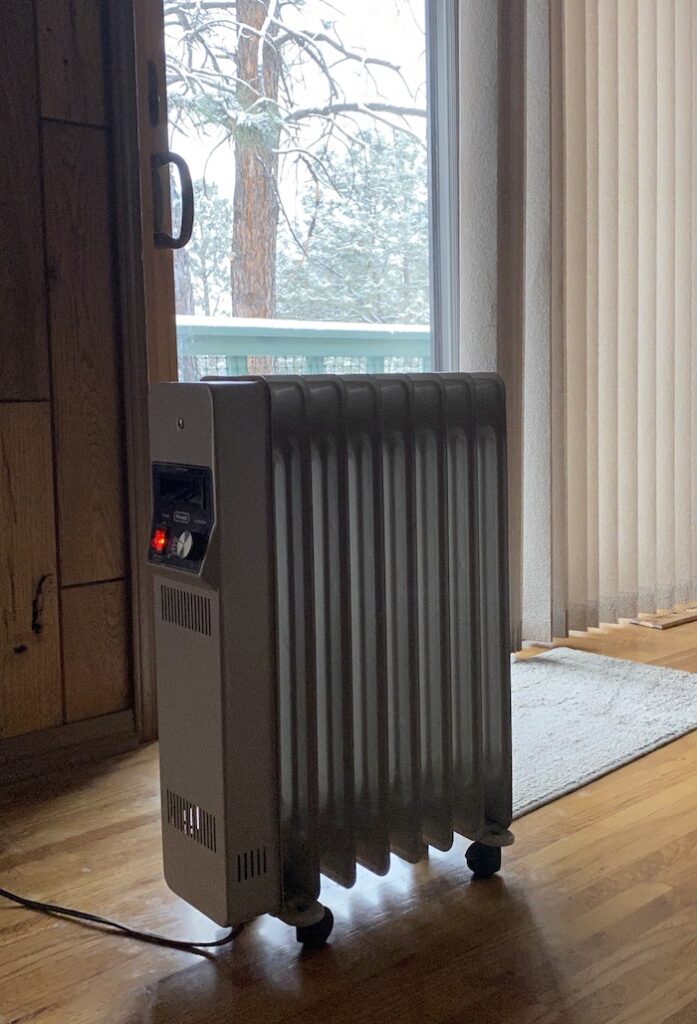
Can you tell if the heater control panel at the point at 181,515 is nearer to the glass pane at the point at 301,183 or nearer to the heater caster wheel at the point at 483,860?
the heater caster wheel at the point at 483,860

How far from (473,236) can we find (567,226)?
0.98 ft

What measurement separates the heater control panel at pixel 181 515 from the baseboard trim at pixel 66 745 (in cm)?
79

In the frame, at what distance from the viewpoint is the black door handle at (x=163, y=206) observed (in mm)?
1964

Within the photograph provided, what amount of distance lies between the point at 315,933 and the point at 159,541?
506 mm

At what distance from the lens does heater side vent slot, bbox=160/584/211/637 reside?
122 centimetres

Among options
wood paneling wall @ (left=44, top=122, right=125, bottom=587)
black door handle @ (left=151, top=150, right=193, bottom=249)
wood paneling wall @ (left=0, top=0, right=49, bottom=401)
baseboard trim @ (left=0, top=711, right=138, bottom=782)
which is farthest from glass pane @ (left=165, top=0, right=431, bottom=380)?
baseboard trim @ (left=0, top=711, right=138, bottom=782)

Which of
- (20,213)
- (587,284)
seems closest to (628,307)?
(587,284)

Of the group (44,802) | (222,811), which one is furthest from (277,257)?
(222,811)

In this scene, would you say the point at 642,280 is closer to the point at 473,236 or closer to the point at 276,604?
the point at 473,236

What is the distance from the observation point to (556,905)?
1.42 metres

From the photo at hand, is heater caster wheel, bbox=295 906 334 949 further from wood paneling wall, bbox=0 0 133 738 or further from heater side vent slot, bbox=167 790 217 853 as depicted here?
wood paneling wall, bbox=0 0 133 738

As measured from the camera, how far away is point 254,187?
234 centimetres

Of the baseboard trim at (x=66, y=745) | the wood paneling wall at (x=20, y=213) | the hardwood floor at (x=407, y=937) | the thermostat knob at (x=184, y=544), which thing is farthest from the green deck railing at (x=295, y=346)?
the thermostat knob at (x=184, y=544)

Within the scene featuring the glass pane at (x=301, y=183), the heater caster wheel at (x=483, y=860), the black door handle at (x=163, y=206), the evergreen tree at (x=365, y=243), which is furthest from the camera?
the evergreen tree at (x=365, y=243)
